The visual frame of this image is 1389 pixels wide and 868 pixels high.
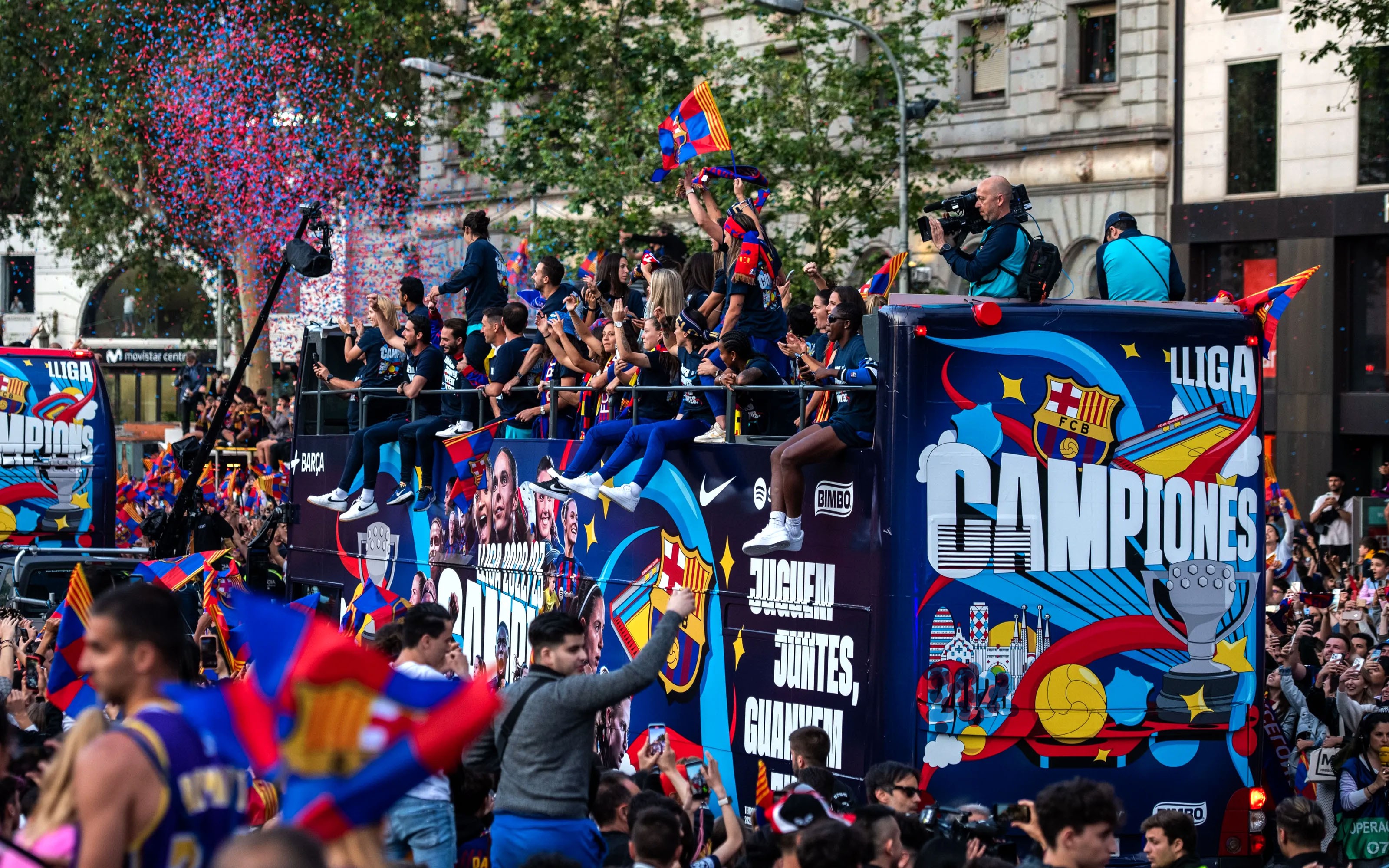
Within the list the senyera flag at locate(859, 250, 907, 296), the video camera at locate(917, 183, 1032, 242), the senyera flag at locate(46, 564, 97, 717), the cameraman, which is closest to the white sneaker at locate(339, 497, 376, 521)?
the senyera flag at locate(46, 564, 97, 717)

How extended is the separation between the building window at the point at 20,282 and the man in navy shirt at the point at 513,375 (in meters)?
48.9

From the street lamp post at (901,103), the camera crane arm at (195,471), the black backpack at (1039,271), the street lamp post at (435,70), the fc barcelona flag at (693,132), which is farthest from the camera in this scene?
the street lamp post at (435,70)

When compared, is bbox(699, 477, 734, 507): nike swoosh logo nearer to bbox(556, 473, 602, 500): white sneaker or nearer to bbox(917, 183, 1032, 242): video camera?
bbox(556, 473, 602, 500): white sneaker

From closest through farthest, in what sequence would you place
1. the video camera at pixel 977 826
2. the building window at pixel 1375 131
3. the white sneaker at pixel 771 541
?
1. the video camera at pixel 977 826
2. the white sneaker at pixel 771 541
3. the building window at pixel 1375 131

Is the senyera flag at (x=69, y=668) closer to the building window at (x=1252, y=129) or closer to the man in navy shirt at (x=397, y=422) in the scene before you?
the man in navy shirt at (x=397, y=422)

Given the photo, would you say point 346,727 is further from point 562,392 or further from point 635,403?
point 562,392

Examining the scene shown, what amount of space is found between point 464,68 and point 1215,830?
1204 inches

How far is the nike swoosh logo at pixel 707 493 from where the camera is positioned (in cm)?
984

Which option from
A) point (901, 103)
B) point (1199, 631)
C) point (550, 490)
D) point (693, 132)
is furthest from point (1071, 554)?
point (901, 103)

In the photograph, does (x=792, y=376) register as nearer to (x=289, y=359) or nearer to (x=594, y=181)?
(x=594, y=181)

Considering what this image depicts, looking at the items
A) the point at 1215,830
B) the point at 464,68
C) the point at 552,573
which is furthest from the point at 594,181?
the point at 1215,830

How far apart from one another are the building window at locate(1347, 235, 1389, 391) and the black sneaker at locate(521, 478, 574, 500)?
61.5 ft

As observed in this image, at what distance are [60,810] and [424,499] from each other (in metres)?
8.61

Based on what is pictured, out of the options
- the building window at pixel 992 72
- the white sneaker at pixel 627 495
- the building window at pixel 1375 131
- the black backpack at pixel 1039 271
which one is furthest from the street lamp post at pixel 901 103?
the black backpack at pixel 1039 271
